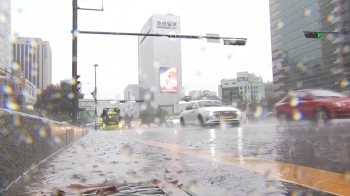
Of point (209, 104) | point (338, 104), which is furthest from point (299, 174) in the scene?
point (209, 104)

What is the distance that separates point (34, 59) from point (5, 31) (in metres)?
14.6

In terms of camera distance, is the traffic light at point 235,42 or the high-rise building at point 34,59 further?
the high-rise building at point 34,59

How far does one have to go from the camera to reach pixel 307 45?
7781 centimetres

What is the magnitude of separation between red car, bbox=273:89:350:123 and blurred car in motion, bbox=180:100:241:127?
250cm

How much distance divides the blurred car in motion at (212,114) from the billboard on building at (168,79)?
2589 inches

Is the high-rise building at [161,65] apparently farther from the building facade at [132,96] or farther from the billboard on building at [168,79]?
the building facade at [132,96]

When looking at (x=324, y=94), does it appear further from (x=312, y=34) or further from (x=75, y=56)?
(x=75, y=56)

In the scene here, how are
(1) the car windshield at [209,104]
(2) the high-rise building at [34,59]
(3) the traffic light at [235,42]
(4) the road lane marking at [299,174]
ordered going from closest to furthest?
(4) the road lane marking at [299,174], (1) the car windshield at [209,104], (3) the traffic light at [235,42], (2) the high-rise building at [34,59]

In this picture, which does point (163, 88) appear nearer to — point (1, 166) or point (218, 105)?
point (218, 105)

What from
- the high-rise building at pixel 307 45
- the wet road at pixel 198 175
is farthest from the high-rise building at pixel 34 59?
the wet road at pixel 198 175

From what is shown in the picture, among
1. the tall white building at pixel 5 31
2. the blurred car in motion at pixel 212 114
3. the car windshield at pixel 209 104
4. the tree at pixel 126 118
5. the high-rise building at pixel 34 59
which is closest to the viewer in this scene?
the blurred car in motion at pixel 212 114

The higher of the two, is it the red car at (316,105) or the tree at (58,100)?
the tree at (58,100)

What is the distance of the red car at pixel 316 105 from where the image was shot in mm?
12602

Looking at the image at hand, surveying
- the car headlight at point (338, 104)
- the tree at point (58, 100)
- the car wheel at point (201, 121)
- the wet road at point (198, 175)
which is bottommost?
the wet road at point (198, 175)
